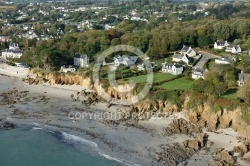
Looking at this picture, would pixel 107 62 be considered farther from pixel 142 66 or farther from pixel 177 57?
pixel 177 57

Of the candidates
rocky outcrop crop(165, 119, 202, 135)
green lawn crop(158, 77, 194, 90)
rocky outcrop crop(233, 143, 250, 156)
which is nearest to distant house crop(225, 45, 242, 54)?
green lawn crop(158, 77, 194, 90)

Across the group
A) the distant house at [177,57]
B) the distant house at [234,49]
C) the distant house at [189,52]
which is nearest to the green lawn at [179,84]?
the distant house at [177,57]

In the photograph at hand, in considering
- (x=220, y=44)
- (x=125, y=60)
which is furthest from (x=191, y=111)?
(x=220, y=44)

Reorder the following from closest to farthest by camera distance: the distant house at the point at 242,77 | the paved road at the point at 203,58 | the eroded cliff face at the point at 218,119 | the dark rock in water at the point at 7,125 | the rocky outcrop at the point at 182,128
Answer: the eroded cliff face at the point at 218,119
the rocky outcrop at the point at 182,128
the dark rock in water at the point at 7,125
the distant house at the point at 242,77
the paved road at the point at 203,58

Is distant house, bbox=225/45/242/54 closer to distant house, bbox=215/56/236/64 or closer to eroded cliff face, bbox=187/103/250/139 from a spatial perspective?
distant house, bbox=215/56/236/64

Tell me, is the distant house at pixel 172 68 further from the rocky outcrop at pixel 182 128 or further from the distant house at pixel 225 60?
the rocky outcrop at pixel 182 128

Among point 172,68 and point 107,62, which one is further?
point 107,62
